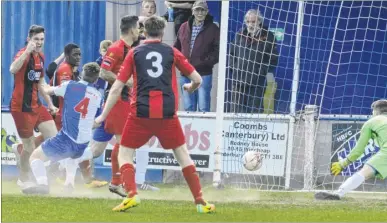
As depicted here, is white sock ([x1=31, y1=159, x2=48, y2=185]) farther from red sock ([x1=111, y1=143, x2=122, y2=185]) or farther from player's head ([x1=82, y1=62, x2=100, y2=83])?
player's head ([x1=82, y1=62, x2=100, y2=83])

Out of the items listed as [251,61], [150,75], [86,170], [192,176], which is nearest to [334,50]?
[251,61]

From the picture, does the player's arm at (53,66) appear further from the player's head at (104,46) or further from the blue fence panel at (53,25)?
the player's head at (104,46)

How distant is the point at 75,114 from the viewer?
13.5 metres

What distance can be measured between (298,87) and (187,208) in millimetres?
5210

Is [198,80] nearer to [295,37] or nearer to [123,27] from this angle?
[123,27]

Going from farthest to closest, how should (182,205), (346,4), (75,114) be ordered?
1. (346,4)
2. (75,114)
3. (182,205)

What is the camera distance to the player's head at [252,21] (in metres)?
15.7

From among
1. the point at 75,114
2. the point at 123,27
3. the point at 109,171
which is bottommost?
the point at 109,171

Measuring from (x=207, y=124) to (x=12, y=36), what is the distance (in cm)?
417

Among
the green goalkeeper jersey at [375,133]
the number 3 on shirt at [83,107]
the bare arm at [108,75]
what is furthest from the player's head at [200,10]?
the green goalkeeper jersey at [375,133]

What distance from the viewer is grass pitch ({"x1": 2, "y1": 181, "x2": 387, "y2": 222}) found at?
434 inches

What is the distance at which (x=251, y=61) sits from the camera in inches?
621

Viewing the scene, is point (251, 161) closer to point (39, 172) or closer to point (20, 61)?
point (39, 172)

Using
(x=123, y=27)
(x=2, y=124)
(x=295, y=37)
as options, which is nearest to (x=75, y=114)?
(x=123, y=27)
